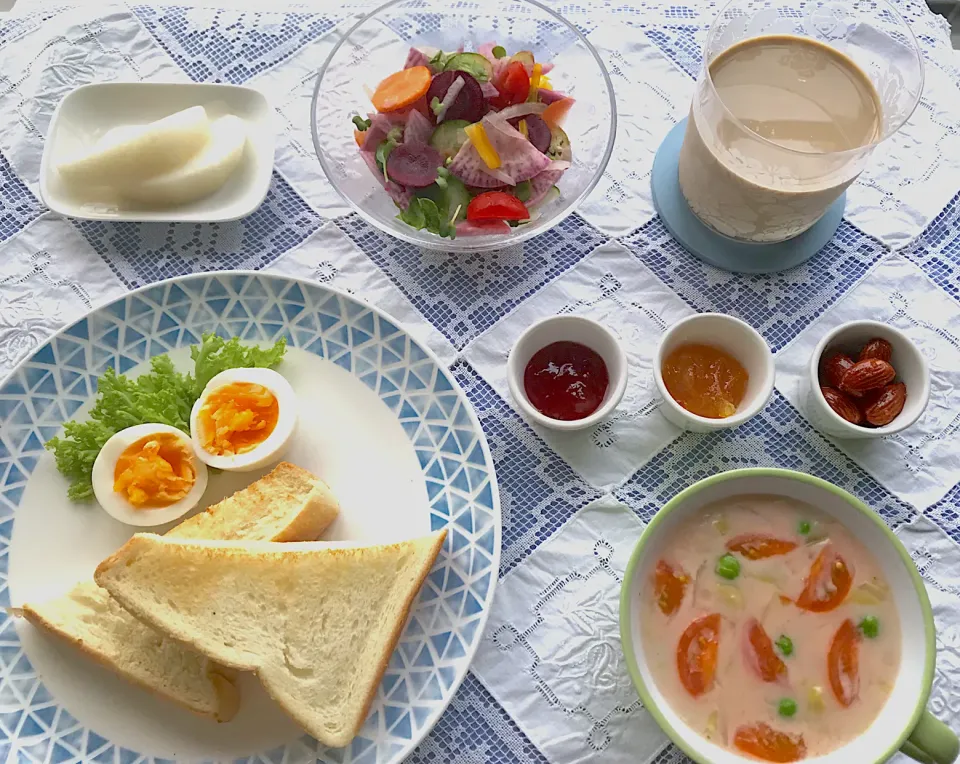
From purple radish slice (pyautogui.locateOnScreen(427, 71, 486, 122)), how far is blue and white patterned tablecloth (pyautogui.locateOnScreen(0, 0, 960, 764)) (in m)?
0.33

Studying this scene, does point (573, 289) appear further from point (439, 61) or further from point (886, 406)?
point (886, 406)

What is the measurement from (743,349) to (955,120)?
939 mm

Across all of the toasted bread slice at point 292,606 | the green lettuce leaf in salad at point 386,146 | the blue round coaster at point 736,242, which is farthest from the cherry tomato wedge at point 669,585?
the green lettuce leaf in salad at point 386,146

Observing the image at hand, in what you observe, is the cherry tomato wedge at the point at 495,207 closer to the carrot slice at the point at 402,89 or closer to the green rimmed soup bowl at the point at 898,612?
the carrot slice at the point at 402,89

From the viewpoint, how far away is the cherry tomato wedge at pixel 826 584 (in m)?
1.54

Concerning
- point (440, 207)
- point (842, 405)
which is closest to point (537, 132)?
point (440, 207)

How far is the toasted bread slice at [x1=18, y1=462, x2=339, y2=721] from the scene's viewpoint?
1.56 metres

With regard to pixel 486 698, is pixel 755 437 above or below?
above

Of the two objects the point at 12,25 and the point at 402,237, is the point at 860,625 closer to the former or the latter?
the point at 402,237

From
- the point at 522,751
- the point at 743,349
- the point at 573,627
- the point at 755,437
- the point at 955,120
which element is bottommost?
the point at 522,751

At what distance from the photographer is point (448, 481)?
5.68ft

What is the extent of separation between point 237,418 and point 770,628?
3.68ft

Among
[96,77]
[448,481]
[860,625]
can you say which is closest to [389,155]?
[448,481]

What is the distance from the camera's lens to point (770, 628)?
1.53 m
